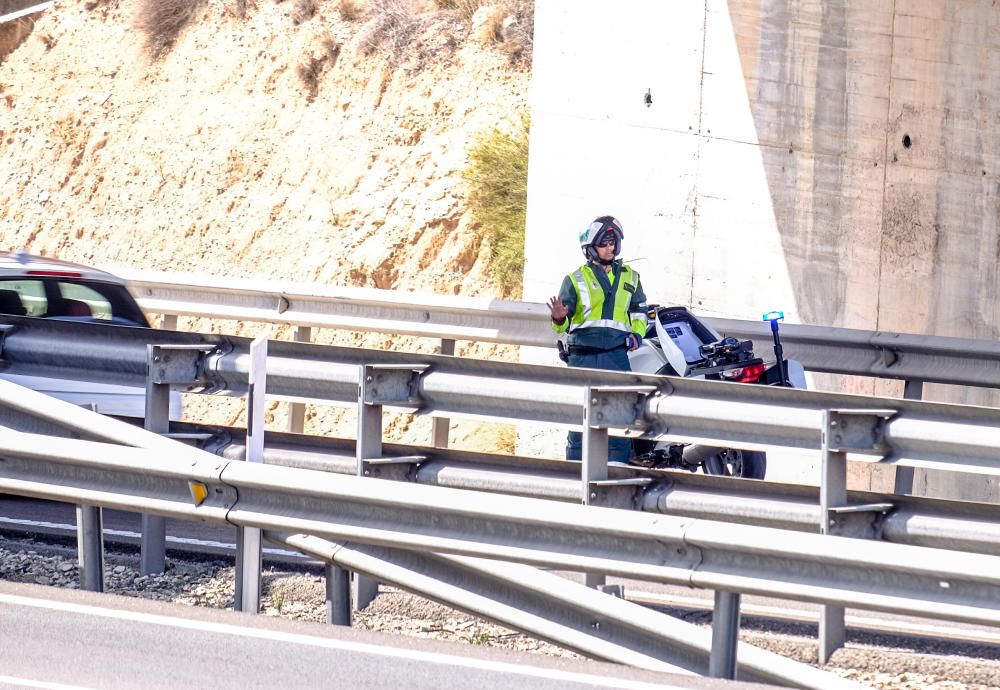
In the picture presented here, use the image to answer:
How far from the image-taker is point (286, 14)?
929 inches

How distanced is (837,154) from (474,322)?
339 centimetres

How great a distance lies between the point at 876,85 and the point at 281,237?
10.5 metres

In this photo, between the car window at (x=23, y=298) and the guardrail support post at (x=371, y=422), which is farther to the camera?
the car window at (x=23, y=298)

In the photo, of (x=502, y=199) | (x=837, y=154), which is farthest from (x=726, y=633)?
(x=502, y=199)

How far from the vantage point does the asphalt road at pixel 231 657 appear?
6137 millimetres

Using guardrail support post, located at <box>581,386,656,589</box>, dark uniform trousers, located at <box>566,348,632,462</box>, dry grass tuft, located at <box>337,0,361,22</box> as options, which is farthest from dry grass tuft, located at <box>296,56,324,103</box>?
guardrail support post, located at <box>581,386,656,589</box>

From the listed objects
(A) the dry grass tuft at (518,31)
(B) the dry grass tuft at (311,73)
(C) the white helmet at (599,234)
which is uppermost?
(A) the dry grass tuft at (518,31)

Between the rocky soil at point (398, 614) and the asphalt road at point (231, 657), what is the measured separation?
0.48 metres

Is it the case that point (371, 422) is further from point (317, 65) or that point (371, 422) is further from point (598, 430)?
point (317, 65)

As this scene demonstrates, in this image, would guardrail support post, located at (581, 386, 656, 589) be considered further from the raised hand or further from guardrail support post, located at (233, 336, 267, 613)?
the raised hand

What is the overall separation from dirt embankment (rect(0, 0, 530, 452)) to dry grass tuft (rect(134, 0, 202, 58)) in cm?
16

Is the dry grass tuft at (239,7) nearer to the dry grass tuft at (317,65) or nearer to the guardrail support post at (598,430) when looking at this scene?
the dry grass tuft at (317,65)

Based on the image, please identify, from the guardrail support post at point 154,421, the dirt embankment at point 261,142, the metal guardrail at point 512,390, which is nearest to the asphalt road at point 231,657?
the guardrail support post at point 154,421

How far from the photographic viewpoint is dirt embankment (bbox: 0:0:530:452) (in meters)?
20.4
